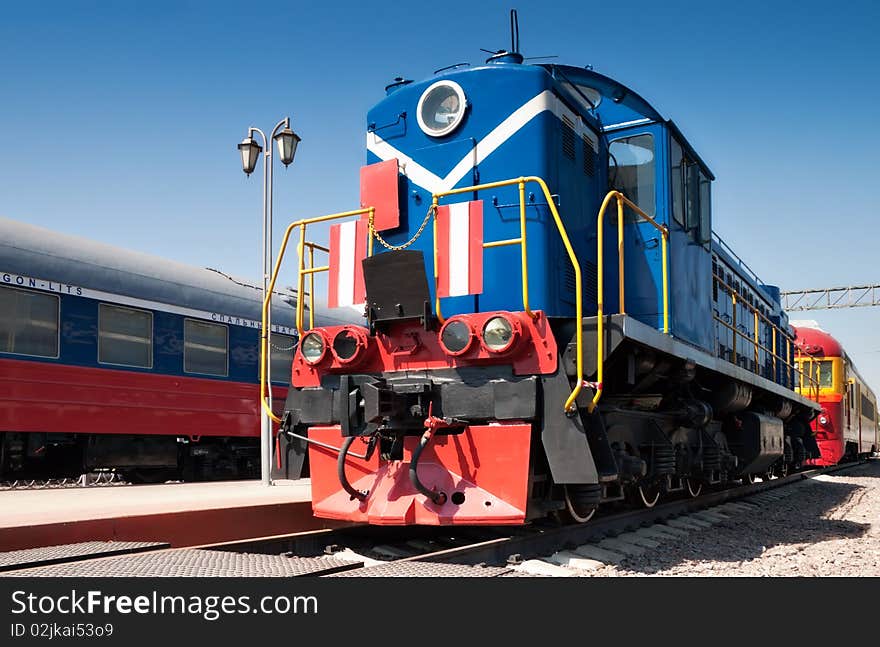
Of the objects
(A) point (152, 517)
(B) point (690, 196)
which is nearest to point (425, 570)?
(A) point (152, 517)

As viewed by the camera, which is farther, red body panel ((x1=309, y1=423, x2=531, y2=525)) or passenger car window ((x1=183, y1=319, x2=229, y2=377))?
passenger car window ((x1=183, y1=319, x2=229, y2=377))

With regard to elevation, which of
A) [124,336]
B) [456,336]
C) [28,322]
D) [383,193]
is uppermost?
[383,193]

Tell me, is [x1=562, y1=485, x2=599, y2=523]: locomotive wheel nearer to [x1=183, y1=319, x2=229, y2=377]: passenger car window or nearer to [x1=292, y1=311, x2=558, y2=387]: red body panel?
[x1=292, y1=311, x2=558, y2=387]: red body panel

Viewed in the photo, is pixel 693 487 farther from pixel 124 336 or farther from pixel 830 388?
pixel 830 388

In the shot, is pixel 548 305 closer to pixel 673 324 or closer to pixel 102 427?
pixel 673 324

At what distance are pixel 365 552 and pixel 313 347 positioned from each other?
1.54m

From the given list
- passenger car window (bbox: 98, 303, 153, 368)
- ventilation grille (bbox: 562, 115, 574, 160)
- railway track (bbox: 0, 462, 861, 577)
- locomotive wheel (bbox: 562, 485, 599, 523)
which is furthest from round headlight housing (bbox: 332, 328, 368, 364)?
passenger car window (bbox: 98, 303, 153, 368)

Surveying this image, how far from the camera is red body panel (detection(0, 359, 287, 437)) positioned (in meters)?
9.78

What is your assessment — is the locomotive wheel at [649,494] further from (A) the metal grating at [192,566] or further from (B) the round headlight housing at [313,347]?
(A) the metal grating at [192,566]

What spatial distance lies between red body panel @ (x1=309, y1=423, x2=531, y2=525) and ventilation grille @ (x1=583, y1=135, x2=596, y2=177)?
2.57 m

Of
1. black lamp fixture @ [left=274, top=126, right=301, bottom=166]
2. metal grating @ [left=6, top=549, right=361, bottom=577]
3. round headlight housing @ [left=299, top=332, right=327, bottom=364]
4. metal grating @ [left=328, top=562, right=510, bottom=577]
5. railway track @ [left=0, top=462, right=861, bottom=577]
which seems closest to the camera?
metal grating @ [left=6, top=549, right=361, bottom=577]

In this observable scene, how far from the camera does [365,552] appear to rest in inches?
228

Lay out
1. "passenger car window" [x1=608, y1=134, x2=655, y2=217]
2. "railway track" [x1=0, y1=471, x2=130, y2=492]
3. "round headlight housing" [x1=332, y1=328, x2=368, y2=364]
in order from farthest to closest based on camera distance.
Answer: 1. "railway track" [x1=0, y1=471, x2=130, y2=492]
2. "passenger car window" [x1=608, y1=134, x2=655, y2=217]
3. "round headlight housing" [x1=332, y1=328, x2=368, y2=364]

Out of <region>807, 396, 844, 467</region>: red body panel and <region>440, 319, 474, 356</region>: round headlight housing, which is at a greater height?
<region>440, 319, 474, 356</region>: round headlight housing
